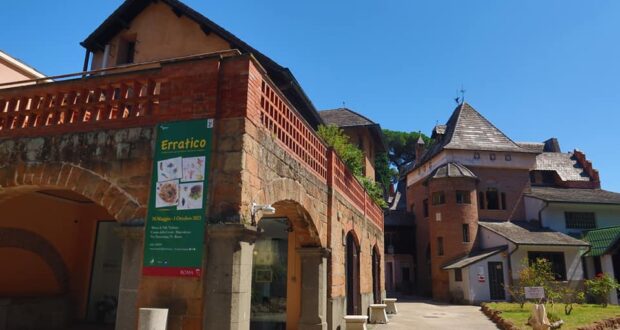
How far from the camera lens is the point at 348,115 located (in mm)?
30578

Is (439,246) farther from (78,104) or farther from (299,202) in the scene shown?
(78,104)

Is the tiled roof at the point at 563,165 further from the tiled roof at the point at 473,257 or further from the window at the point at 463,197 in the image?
the tiled roof at the point at 473,257

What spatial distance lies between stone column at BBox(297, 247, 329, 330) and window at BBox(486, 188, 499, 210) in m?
26.6

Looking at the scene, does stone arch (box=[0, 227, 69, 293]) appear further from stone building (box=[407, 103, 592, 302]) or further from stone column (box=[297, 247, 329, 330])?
stone building (box=[407, 103, 592, 302])

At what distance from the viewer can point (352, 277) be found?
13.3m

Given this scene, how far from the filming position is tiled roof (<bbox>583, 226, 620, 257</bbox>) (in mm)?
27391

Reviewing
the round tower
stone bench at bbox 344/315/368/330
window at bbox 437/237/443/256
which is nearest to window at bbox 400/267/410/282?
the round tower

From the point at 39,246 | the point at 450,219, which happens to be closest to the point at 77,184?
the point at 39,246

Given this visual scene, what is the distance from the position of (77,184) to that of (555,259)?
29385 millimetres

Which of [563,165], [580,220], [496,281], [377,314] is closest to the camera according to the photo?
[377,314]

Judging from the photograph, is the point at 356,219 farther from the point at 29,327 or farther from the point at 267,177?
the point at 29,327

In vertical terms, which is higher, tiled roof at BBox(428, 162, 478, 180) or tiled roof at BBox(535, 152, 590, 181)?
tiled roof at BBox(535, 152, 590, 181)

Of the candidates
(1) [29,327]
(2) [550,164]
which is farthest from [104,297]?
(2) [550,164]

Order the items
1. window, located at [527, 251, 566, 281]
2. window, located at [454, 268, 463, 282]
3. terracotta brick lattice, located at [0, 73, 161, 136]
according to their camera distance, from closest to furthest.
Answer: terracotta brick lattice, located at [0, 73, 161, 136]
window, located at [527, 251, 566, 281]
window, located at [454, 268, 463, 282]
